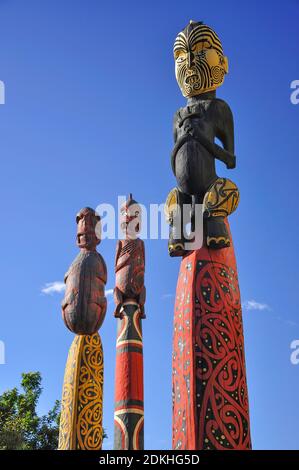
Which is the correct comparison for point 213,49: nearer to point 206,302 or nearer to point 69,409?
point 206,302

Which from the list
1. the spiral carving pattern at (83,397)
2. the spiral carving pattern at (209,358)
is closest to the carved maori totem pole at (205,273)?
the spiral carving pattern at (209,358)

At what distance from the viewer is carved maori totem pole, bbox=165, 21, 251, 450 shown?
6.02 m

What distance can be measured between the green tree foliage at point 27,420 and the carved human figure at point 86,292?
31.2 ft

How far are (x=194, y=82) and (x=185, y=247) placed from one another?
85.1 inches

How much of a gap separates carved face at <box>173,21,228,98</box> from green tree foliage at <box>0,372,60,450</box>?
1208 centimetres

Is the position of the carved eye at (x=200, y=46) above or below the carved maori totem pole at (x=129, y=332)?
above

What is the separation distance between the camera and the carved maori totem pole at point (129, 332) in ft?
25.8

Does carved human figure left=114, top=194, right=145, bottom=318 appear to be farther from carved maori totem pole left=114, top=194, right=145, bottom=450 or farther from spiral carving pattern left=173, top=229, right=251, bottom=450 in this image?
spiral carving pattern left=173, top=229, right=251, bottom=450

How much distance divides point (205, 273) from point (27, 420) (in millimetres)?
13280

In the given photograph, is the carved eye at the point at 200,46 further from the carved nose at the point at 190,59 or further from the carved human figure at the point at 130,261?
the carved human figure at the point at 130,261

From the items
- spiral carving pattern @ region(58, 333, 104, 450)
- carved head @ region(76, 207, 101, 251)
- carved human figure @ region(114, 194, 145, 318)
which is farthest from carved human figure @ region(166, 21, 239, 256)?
spiral carving pattern @ region(58, 333, 104, 450)

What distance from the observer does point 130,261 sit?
898 centimetres

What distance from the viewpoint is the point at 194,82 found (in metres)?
7.92
